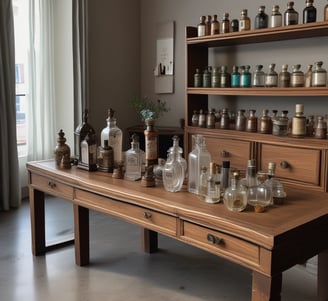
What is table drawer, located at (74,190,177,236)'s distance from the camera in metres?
2.08

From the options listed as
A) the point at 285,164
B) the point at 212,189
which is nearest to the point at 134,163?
the point at 212,189

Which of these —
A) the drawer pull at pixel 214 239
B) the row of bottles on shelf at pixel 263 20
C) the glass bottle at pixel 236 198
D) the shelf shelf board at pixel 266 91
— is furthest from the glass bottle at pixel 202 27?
the drawer pull at pixel 214 239

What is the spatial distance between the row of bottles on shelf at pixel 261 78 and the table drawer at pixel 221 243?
5.64 ft

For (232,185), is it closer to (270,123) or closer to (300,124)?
(300,124)

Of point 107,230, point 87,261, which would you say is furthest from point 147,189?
point 107,230

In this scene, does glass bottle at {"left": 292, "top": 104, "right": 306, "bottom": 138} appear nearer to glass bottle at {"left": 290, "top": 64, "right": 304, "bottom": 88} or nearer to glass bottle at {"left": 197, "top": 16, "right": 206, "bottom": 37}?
glass bottle at {"left": 290, "top": 64, "right": 304, "bottom": 88}

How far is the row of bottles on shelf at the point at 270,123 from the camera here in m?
3.17

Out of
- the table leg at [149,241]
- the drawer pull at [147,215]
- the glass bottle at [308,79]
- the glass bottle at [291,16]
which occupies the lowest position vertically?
the table leg at [149,241]

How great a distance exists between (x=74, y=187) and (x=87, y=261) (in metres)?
0.66

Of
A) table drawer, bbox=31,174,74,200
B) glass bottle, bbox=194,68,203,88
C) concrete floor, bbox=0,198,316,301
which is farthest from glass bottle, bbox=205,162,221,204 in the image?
glass bottle, bbox=194,68,203,88

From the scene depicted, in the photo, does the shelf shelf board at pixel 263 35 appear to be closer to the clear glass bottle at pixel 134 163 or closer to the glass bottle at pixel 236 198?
the clear glass bottle at pixel 134 163

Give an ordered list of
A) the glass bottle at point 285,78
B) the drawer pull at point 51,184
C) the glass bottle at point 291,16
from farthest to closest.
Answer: the glass bottle at point 285,78, the glass bottle at point 291,16, the drawer pull at point 51,184

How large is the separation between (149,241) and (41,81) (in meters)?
2.47

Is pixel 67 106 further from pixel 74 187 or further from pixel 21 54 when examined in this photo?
pixel 74 187
